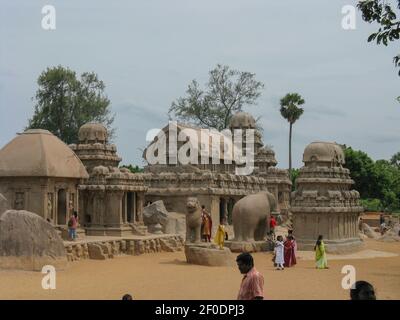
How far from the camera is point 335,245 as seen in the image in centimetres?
2539

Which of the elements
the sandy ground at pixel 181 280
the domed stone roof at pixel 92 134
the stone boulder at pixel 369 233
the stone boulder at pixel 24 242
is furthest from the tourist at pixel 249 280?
the stone boulder at pixel 369 233

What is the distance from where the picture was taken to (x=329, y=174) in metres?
26.6

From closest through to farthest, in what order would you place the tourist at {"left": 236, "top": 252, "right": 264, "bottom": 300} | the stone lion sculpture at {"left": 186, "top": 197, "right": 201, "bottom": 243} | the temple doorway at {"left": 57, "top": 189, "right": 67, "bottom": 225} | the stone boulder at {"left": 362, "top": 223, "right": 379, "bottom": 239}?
the tourist at {"left": 236, "top": 252, "right": 264, "bottom": 300} → the stone lion sculpture at {"left": 186, "top": 197, "right": 201, "bottom": 243} → the temple doorway at {"left": 57, "top": 189, "right": 67, "bottom": 225} → the stone boulder at {"left": 362, "top": 223, "right": 379, "bottom": 239}

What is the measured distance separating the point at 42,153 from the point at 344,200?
12.3 m

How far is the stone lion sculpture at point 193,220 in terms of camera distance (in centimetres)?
2256

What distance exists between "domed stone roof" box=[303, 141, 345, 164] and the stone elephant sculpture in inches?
110

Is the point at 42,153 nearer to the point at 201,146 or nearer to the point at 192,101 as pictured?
the point at 201,146

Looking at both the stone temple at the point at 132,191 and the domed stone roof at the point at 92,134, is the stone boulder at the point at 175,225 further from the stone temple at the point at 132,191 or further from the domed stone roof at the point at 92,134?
the domed stone roof at the point at 92,134

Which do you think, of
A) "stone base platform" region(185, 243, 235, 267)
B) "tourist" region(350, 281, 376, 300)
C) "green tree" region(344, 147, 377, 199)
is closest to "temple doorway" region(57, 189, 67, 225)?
"stone base platform" region(185, 243, 235, 267)

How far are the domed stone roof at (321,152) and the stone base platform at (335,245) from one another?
342 cm

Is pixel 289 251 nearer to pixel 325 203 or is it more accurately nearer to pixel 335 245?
pixel 335 245

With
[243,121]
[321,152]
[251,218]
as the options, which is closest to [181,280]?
[251,218]

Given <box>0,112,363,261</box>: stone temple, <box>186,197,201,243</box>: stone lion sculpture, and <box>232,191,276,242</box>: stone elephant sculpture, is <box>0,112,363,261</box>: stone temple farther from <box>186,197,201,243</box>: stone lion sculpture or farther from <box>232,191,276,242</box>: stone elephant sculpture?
<box>186,197,201,243</box>: stone lion sculpture

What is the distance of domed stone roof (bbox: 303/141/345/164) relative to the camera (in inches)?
1058
